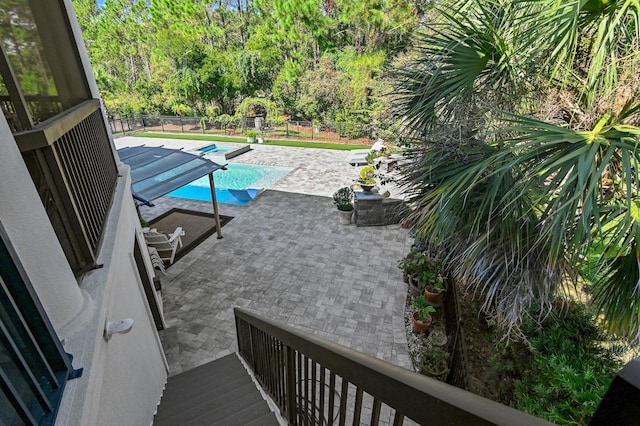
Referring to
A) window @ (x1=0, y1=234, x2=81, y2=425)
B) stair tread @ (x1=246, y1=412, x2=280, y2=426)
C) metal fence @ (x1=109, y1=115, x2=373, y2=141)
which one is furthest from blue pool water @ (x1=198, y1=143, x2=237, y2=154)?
window @ (x1=0, y1=234, x2=81, y2=425)

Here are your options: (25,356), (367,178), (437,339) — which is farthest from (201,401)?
(367,178)

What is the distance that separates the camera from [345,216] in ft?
28.7

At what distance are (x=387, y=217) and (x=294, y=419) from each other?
22.3ft

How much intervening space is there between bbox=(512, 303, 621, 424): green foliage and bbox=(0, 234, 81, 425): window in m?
3.62

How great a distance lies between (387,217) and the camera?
8.62m

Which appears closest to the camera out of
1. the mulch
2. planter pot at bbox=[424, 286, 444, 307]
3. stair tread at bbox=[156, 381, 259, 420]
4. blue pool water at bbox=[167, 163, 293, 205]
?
stair tread at bbox=[156, 381, 259, 420]

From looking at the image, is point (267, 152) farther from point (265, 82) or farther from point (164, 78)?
point (164, 78)

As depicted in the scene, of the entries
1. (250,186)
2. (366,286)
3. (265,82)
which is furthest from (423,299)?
(265,82)

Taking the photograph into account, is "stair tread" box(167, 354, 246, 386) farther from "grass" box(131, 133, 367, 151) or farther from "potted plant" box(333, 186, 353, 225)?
"grass" box(131, 133, 367, 151)

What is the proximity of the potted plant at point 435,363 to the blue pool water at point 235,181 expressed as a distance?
9.40 meters

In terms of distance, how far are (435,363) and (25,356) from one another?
445 cm

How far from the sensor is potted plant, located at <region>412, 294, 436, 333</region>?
5.12m

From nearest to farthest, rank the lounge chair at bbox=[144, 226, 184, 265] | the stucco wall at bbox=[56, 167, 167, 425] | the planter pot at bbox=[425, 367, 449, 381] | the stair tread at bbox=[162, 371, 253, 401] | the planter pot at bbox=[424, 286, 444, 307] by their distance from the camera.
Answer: the stucco wall at bbox=[56, 167, 167, 425] → the stair tread at bbox=[162, 371, 253, 401] → the planter pot at bbox=[425, 367, 449, 381] → the planter pot at bbox=[424, 286, 444, 307] → the lounge chair at bbox=[144, 226, 184, 265]

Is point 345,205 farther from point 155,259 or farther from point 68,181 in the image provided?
point 68,181
